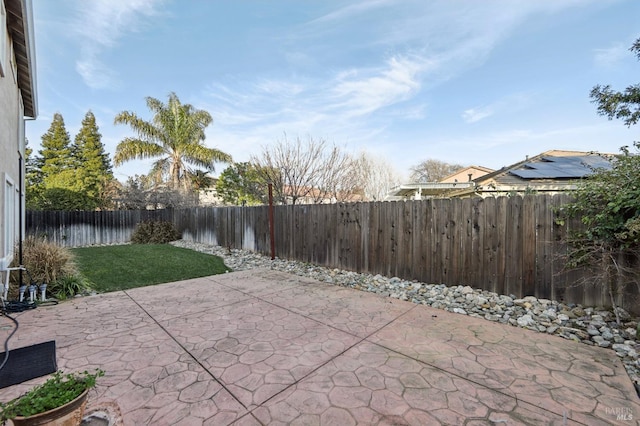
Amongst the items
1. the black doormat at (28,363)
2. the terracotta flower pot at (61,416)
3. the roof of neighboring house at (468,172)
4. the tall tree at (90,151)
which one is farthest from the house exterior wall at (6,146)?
the roof of neighboring house at (468,172)

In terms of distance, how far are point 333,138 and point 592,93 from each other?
27.6ft

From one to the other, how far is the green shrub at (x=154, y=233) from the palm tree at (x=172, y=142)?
14.1 feet

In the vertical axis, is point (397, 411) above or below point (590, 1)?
below

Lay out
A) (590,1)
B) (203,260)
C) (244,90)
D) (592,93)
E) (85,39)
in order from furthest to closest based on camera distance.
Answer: (244,90) → (203,260) → (85,39) → (592,93) → (590,1)

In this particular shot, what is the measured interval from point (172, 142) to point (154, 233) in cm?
680

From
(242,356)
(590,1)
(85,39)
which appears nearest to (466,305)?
(242,356)

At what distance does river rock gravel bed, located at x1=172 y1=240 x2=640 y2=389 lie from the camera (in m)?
2.94

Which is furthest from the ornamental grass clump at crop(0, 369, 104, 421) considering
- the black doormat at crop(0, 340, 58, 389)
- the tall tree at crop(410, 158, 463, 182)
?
the tall tree at crop(410, 158, 463, 182)

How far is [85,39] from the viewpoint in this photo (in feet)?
24.3

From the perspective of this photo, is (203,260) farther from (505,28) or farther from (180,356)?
(505,28)

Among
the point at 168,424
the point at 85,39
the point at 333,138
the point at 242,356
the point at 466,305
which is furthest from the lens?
the point at 333,138

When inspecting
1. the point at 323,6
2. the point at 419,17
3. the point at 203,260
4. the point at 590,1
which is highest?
the point at 323,6

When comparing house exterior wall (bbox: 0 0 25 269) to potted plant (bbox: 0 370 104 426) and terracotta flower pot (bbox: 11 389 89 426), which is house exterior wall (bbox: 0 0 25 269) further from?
terracotta flower pot (bbox: 11 389 89 426)

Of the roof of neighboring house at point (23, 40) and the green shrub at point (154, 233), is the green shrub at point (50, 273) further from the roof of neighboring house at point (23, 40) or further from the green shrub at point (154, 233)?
the green shrub at point (154, 233)
